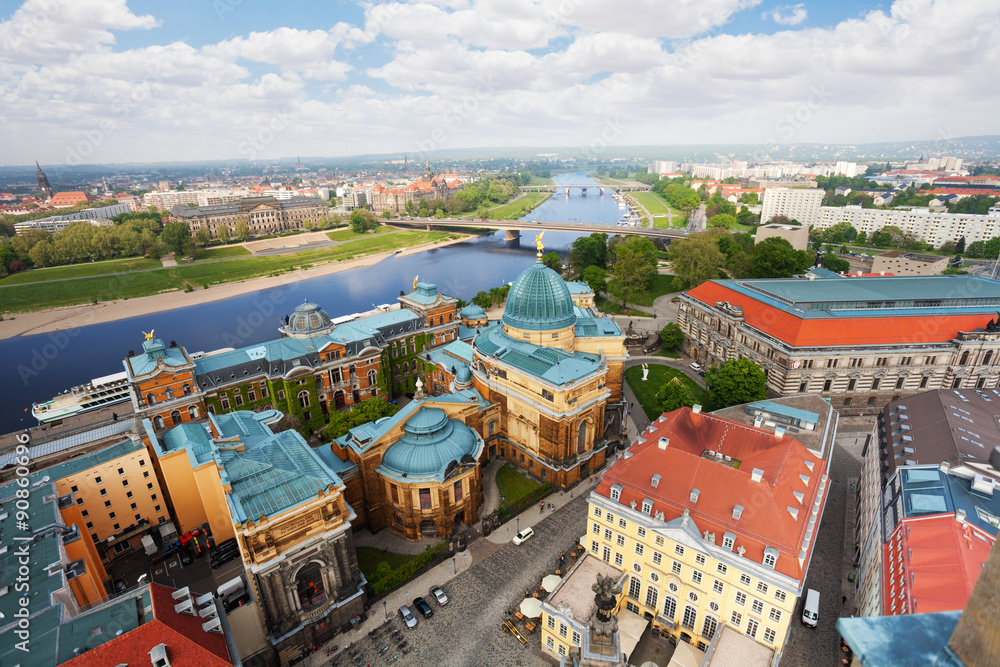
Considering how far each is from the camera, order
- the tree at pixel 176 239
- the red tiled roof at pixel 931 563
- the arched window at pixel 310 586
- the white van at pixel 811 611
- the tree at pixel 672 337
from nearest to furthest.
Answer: the red tiled roof at pixel 931 563, the arched window at pixel 310 586, the white van at pixel 811 611, the tree at pixel 672 337, the tree at pixel 176 239

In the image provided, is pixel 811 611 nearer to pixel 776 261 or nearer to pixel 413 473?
pixel 413 473

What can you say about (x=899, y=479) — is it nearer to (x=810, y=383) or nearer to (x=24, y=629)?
(x=810, y=383)

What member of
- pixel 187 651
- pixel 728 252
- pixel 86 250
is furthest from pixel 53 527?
pixel 86 250

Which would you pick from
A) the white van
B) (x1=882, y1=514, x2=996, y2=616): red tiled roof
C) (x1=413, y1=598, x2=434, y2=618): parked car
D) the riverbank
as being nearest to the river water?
the riverbank

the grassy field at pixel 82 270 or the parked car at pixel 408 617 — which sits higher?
the grassy field at pixel 82 270

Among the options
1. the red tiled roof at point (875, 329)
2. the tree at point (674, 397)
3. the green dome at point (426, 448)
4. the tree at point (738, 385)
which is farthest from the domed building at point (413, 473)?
the red tiled roof at point (875, 329)

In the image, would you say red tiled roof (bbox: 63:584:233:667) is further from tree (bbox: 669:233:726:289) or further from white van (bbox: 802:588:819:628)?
tree (bbox: 669:233:726:289)

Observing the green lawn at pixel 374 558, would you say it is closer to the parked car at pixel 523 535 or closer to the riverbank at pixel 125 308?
the parked car at pixel 523 535
